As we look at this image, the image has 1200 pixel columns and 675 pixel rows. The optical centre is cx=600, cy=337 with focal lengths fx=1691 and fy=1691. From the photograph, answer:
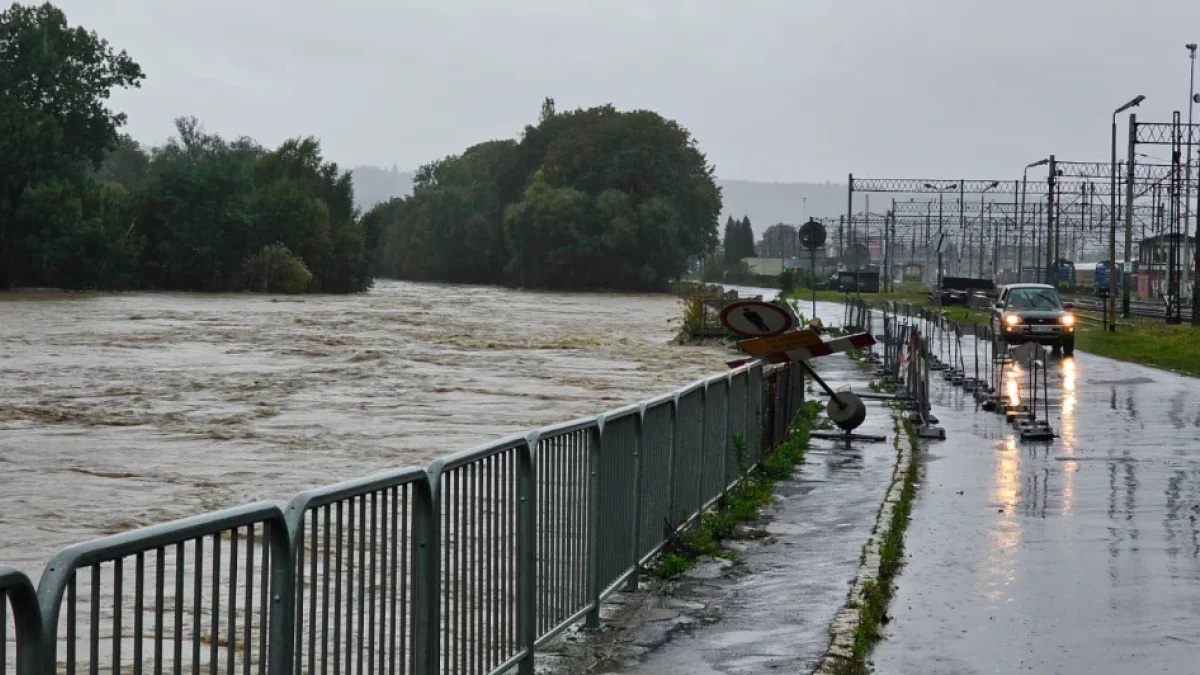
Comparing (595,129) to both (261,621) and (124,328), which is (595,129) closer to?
(124,328)

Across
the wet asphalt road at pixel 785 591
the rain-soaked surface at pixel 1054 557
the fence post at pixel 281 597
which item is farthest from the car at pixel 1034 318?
the fence post at pixel 281 597

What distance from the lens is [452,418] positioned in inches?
997

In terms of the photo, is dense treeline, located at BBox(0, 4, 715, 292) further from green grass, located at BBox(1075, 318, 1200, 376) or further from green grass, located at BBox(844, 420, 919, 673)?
green grass, located at BBox(844, 420, 919, 673)

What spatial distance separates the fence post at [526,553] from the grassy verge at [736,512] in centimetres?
301

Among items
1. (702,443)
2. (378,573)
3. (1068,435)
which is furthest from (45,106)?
(378,573)

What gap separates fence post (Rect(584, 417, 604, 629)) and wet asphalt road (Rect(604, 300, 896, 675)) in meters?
0.35

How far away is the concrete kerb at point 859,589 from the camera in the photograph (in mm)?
8164

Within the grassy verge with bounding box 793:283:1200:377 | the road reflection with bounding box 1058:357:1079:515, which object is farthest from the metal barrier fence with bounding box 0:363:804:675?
the grassy verge with bounding box 793:283:1200:377

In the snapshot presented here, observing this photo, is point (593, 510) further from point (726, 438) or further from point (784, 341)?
point (784, 341)

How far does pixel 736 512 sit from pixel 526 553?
5790 mm

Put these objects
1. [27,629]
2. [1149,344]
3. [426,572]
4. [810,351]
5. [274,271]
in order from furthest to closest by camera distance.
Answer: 1. [274,271]
2. [1149,344]
3. [810,351]
4. [426,572]
5. [27,629]

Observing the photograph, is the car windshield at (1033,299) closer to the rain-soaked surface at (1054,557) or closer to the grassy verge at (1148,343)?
the grassy verge at (1148,343)

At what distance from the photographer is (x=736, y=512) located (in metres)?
13.1

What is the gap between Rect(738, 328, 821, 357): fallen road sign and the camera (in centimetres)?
1667
